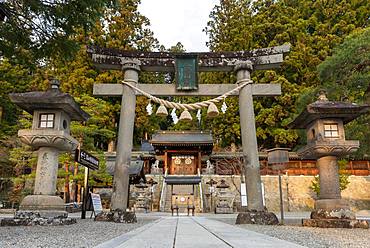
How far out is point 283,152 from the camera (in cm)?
802

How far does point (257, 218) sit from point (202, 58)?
4.95 meters

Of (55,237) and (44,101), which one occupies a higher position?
(44,101)

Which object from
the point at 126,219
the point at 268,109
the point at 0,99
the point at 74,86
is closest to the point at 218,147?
the point at 268,109

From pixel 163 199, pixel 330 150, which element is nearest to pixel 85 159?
pixel 330 150

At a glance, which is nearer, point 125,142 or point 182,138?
point 125,142

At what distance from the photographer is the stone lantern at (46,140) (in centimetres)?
680

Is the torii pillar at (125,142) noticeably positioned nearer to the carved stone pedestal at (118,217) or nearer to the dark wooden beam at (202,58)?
the carved stone pedestal at (118,217)

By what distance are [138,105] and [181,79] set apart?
1565 cm

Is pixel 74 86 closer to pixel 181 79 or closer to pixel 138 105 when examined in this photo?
pixel 138 105

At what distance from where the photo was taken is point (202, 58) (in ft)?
28.9

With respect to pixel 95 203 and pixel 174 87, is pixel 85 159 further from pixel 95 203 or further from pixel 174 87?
pixel 174 87

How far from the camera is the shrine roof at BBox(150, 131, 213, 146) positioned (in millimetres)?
23328

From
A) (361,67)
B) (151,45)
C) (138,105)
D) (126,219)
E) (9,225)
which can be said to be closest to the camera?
(9,225)

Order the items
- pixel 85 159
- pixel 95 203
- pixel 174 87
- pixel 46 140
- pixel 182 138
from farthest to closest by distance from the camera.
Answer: pixel 182 138, pixel 95 203, pixel 174 87, pixel 85 159, pixel 46 140
